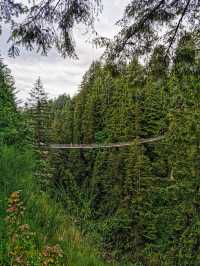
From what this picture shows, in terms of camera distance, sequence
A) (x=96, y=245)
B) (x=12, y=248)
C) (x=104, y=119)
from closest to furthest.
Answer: (x=12, y=248), (x=96, y=245), (x=104, y=119)

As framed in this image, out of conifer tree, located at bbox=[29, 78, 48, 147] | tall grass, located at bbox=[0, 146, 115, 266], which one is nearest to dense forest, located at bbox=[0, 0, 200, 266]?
tall grass, located at bbox=[0, 146, 115, 266]

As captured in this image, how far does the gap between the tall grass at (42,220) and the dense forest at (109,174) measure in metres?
0.01

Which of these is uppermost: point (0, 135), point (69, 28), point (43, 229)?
point (69, 28)

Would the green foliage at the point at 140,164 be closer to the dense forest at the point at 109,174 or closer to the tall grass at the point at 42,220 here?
the dense forest at the point at 109,174

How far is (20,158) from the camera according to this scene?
579cm

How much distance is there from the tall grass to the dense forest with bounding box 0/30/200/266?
1cm

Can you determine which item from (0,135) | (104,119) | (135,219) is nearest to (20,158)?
(0,135)

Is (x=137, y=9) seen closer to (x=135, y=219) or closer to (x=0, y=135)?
(x=0, y=135)

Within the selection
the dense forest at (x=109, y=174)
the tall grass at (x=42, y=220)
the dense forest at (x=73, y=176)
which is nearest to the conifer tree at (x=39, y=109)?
the dense forest at (x=109, y=174)

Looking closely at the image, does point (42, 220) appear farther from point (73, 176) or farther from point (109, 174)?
point (109, 174)

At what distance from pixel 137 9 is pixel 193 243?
13.1m

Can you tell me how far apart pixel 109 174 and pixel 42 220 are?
1247 inches

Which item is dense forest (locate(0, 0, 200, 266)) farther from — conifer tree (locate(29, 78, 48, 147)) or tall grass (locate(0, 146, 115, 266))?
conifer tree (locate(29, 78, 48, 147))

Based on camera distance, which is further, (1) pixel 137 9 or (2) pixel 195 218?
(2) pixel 195 218
